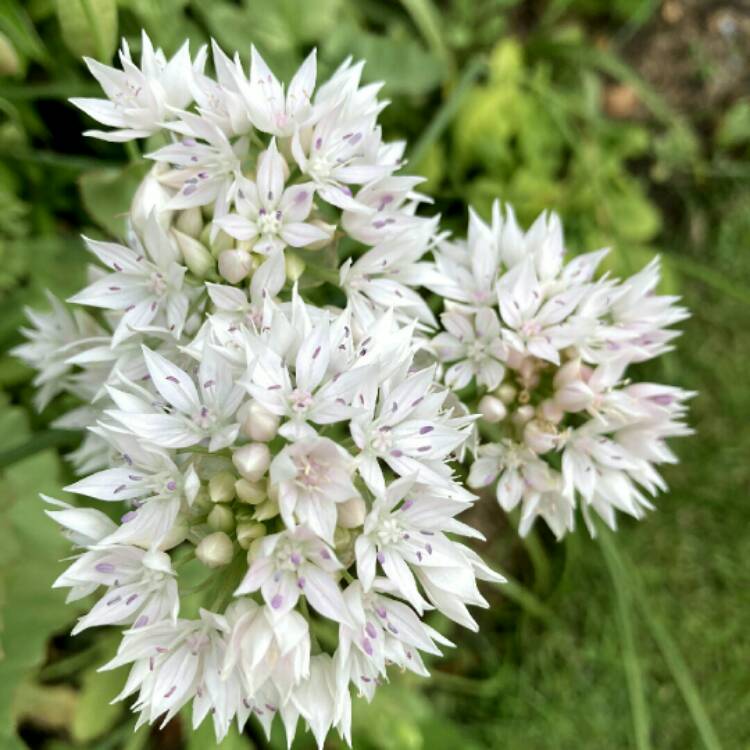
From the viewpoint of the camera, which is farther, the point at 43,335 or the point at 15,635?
the point at 15,635

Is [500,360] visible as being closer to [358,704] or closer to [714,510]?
[358,704]

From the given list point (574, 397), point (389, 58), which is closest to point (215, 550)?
point (574, 397)

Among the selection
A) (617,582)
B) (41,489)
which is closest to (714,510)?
(617,582)

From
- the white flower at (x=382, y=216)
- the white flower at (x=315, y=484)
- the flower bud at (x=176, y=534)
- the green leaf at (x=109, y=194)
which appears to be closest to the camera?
the white flower at (x=315, y=484)

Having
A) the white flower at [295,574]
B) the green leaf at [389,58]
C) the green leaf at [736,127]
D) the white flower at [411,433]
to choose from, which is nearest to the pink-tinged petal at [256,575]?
the white flower at [295,574]

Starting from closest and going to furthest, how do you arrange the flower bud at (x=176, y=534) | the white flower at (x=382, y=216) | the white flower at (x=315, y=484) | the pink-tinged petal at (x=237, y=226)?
the white flower at (x=315, y=484)
the flower bud at (x=176, y=534)
the pink-tinged petal at (x=237, y=226)
the white flower at (x=382, y=216)

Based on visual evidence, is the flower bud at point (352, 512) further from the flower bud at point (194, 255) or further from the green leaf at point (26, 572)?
the green leaf at point (26, 572)
